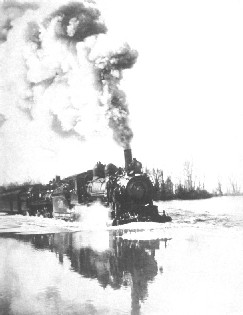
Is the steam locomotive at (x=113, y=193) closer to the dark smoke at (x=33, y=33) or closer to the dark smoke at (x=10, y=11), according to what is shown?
the dark smoke at (x=33, y=33)

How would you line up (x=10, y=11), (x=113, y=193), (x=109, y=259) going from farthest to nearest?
1. (x=113, y=193)
2. (x=10, y=11)
3. (x=109, y=259)

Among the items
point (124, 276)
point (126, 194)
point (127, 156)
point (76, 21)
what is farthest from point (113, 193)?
point (124, 276)

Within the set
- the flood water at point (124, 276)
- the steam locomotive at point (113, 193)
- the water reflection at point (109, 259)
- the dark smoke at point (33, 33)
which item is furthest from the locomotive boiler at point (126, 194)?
the dark smoke at point (33, 33)

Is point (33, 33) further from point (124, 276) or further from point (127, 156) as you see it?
point (124, 276)

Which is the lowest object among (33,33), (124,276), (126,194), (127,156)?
(124,276)

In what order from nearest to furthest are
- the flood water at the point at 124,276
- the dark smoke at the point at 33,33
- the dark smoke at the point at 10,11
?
the flood water at the point at 124,276 < the dark smoke at the point at 10,11 < the dark smoke at the point at 33,33

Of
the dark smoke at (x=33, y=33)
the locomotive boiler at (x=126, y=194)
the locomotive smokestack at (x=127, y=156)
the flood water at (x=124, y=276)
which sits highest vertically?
the dark smoke at (x=33, y=33)

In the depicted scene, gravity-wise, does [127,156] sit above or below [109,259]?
above
